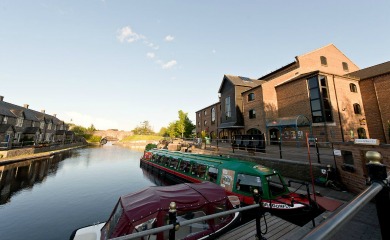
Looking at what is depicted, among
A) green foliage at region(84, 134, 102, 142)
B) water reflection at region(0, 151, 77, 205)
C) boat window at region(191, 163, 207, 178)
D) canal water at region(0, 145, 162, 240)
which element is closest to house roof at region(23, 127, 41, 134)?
water reflection at region(0, 151, 77, 205)

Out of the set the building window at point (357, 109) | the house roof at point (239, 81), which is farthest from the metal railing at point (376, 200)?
the house roof at point (239, 81)

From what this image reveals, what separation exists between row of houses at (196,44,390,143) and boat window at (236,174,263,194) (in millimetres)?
8823

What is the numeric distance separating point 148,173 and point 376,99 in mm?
29976

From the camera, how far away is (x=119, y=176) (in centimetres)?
2145

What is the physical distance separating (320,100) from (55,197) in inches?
1112

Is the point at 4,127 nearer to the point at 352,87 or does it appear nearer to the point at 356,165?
the point at 356,165

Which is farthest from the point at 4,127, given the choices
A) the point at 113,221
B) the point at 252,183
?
the point at 252,183

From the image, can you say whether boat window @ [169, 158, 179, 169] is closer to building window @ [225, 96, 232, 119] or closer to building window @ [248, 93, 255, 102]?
building window @ [225, 96, 232, 119]

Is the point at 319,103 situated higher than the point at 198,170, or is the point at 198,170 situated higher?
the point at 319,103

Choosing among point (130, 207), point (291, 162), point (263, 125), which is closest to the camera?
point (130, 207)

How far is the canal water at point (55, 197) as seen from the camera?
32.2 feet

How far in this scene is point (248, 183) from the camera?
823cm

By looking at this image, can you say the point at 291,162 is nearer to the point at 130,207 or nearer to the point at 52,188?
the point at 130,207

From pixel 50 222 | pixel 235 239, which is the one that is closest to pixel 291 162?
pixel 235 239
